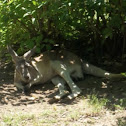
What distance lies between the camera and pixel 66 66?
6098mm

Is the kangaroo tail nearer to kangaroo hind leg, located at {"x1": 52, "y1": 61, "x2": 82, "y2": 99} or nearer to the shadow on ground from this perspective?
the shadow on ground

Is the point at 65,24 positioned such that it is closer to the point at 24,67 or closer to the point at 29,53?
the point at 29,53

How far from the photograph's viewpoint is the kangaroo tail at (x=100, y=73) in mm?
5716

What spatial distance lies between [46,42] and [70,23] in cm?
70

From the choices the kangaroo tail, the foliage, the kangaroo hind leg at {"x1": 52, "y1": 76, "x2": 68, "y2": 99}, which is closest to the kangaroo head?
the foliage

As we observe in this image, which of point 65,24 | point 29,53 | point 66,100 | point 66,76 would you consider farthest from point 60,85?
point 65,24

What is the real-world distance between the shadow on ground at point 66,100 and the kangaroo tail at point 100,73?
0.35 ft

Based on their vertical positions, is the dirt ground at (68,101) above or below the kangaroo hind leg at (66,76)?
below

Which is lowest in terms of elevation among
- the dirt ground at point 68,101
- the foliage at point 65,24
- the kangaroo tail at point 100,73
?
the dirt ground at point 68,101

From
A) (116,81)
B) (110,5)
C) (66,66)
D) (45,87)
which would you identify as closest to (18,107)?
(45,87)

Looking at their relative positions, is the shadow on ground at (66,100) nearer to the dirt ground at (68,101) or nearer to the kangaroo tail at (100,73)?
the dirt ground at (68,101)

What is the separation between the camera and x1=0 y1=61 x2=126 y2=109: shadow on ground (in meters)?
5.07

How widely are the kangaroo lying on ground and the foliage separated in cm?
31

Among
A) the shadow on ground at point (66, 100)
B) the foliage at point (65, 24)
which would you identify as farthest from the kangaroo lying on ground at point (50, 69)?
the foliage at point (65, 24)
